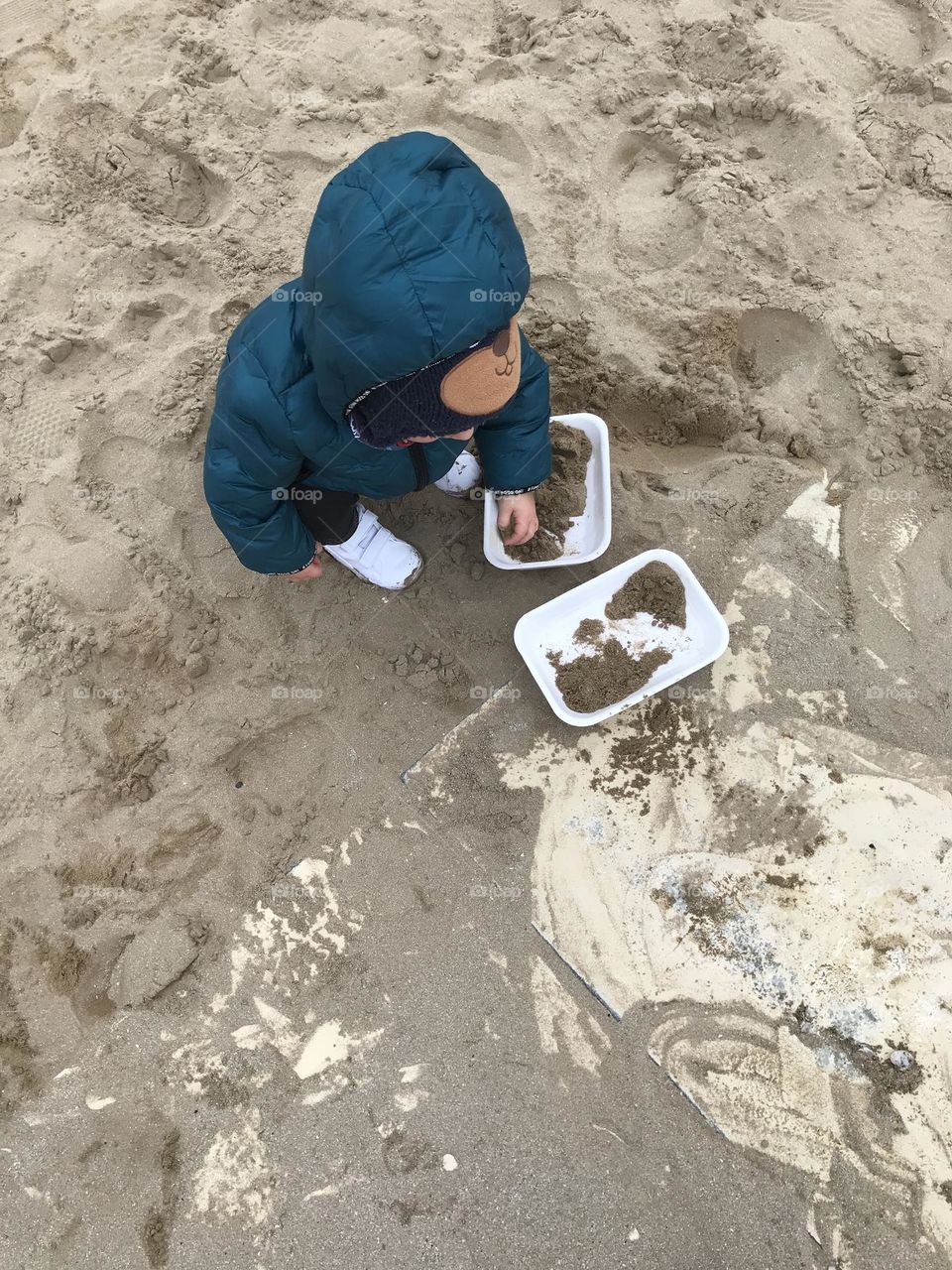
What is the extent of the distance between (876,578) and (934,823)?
2.57 feet

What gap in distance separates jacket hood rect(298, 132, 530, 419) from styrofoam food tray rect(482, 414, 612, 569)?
41.4 inches

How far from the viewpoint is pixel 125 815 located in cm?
219

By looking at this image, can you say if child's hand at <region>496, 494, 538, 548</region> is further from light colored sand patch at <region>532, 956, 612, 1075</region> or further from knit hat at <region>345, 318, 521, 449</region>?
light colored sand patch at <region>532, 956, 612, 1075</region>

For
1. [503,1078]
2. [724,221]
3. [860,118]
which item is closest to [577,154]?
[724,221]

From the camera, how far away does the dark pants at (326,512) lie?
207 centimetres

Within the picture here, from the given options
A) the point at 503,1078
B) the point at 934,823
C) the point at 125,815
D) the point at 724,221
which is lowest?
the point at 503,1078

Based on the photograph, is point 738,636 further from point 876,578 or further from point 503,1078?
point 503,1078

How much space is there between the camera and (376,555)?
2311 millimetres
